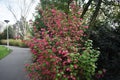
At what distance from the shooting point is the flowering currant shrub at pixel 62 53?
16.4ft

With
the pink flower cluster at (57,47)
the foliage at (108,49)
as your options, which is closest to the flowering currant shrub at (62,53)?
the pink flower cluster at (57,47)

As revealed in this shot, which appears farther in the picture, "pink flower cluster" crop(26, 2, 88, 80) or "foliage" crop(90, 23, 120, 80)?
"foliage" crop(90, 23, 120, 80)

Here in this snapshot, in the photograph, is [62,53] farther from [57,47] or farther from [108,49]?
[108,49]

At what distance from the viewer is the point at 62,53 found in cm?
498

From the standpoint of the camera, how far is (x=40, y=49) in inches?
209

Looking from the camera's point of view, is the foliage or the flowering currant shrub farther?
the foliage

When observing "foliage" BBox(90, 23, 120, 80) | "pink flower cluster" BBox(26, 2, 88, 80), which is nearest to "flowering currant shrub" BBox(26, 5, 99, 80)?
"pink flower cluster" BBox(26, 2, 88, 80)

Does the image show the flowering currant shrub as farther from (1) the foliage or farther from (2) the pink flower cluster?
(1) the foliage

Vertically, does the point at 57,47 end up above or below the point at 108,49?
above

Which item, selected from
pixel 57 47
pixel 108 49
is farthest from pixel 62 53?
pixel 108 49

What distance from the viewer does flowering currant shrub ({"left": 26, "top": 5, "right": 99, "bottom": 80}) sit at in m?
4.99

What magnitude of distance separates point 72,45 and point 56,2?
24.3ft

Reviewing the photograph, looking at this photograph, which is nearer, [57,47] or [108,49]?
[57,47]

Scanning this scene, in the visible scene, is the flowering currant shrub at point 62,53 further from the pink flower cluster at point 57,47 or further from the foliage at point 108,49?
the foliage at point 108,49
